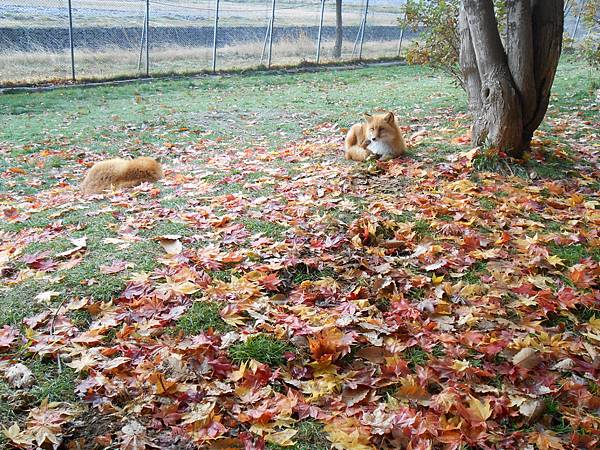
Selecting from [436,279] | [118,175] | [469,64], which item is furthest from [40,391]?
[469,64]

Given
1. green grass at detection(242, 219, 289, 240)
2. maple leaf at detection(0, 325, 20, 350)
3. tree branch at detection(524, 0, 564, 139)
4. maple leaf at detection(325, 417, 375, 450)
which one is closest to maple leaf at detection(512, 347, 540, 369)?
maple leaf at detection(325, 417, 375, 450)

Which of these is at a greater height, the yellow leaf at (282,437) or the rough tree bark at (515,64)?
the rough tree bark at (515,64)

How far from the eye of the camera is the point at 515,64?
559 cm

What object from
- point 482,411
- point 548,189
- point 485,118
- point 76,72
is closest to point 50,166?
point 485,118

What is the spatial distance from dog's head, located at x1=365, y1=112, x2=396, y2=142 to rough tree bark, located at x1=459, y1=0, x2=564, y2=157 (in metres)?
1.05

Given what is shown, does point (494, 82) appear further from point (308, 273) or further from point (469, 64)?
point (308, 273)

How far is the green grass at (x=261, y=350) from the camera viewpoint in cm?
292

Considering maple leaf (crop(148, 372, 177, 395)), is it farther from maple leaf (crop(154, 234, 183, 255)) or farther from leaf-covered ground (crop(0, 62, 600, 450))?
maple leaf (crop(154, 234, 183, 255))

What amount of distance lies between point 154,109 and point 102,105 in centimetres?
154

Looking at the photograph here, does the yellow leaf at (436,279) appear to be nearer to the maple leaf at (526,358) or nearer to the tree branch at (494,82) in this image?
the maple leaf at (526,358)

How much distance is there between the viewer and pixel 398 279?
12.3 ft

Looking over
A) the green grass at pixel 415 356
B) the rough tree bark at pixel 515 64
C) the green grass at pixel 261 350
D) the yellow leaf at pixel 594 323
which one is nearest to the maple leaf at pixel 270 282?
the green grass at pixel 261 350

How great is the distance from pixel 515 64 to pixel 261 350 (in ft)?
14.3

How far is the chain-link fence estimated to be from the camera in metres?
16.1
